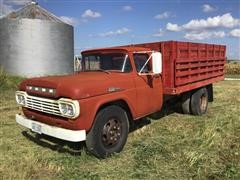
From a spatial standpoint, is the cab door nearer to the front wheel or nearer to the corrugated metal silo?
the front wheel

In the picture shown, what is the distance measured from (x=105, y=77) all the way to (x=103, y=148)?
1274 millimetres

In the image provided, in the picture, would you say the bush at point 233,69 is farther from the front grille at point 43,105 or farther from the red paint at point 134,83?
the front grille at point 43,105

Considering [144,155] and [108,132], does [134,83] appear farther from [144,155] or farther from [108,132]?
[144,155]

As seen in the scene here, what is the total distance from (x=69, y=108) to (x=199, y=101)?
5.62 m

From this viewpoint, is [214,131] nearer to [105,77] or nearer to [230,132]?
[230,132]

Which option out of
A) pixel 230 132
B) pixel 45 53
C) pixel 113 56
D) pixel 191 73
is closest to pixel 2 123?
pixel 113 56

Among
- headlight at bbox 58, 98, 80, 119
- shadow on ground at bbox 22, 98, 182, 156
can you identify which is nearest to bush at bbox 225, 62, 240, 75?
shadow on ground at bbox 22, 98, 182, 156

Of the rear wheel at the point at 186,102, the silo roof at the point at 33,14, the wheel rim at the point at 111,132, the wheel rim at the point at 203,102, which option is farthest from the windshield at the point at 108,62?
the silo roof at the point at 33,14

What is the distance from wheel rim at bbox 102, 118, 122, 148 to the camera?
6.30m

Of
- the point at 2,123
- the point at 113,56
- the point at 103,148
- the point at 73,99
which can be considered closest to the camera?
the point at 73,99

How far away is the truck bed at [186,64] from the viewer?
823 cm

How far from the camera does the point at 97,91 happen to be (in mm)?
5973

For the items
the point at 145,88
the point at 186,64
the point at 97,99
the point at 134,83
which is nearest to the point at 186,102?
the point at 186,64

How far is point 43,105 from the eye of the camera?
6.29m
